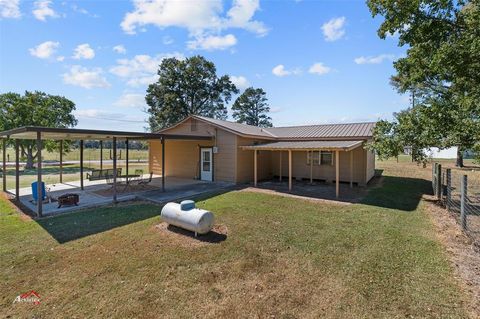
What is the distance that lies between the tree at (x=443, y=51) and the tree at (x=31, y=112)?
25724 mm

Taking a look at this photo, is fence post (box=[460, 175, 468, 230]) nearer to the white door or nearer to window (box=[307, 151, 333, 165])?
window (box=[307, 151, 333, 165])

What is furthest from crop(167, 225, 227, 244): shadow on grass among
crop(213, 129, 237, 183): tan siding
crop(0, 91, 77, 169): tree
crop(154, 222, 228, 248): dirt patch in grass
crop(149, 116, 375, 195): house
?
crop(0, 91, 77, 169): tree

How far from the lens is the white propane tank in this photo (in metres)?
5.85

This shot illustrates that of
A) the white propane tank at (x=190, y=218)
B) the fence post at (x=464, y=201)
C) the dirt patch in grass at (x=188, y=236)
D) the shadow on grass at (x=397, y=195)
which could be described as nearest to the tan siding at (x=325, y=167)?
the shadow on grass at (x=397, y=195)

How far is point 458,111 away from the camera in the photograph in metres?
7.36

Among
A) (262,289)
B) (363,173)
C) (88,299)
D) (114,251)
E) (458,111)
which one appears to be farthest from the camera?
(363,173)

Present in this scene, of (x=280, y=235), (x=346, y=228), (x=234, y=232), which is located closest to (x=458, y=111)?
(x=346, y=228)

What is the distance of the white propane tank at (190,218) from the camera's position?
5.85m

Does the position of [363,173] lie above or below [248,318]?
above

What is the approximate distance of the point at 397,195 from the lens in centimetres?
1088

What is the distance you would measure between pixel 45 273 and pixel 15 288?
0.46 m

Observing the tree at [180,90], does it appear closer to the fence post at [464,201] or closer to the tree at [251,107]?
the tree at [251,107]

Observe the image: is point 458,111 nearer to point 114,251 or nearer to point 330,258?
point 330,258

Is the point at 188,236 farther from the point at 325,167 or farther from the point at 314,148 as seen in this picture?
the point at 325,167
